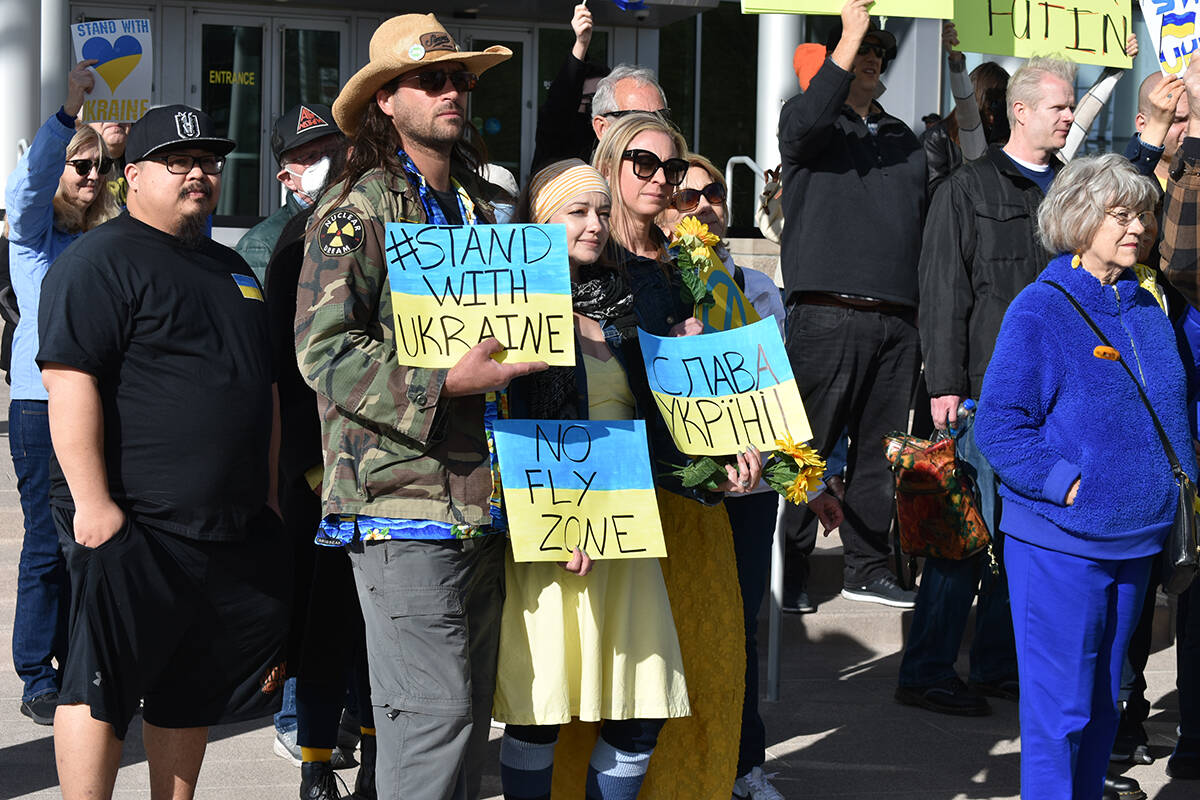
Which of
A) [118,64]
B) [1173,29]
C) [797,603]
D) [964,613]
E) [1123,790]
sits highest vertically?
[118,64]

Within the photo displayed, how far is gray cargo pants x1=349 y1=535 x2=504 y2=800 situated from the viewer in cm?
340

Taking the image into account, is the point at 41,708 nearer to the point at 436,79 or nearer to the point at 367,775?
the point at 367,775

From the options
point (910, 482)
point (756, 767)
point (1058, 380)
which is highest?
point (1058, 380)

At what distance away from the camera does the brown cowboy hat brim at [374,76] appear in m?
3.54

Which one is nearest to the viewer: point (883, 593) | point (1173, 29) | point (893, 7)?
point (1173, 29)

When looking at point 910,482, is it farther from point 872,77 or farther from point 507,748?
point 507,748

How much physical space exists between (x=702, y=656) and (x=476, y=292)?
1371mm

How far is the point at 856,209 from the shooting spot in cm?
608

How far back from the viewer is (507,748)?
3.73 meters

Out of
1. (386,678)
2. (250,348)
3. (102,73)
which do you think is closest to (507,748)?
(386,678)

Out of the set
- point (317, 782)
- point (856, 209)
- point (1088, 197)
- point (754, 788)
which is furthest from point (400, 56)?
point (856, 209)

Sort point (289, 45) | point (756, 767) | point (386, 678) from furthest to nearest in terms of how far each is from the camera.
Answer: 1. point (289, 45)
2. point (756, 767)
3. point (386, 678)

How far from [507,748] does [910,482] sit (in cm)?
281

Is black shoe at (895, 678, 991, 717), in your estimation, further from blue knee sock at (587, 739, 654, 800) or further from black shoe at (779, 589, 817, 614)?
blue knee sock at (587, 739, 654, 800)
